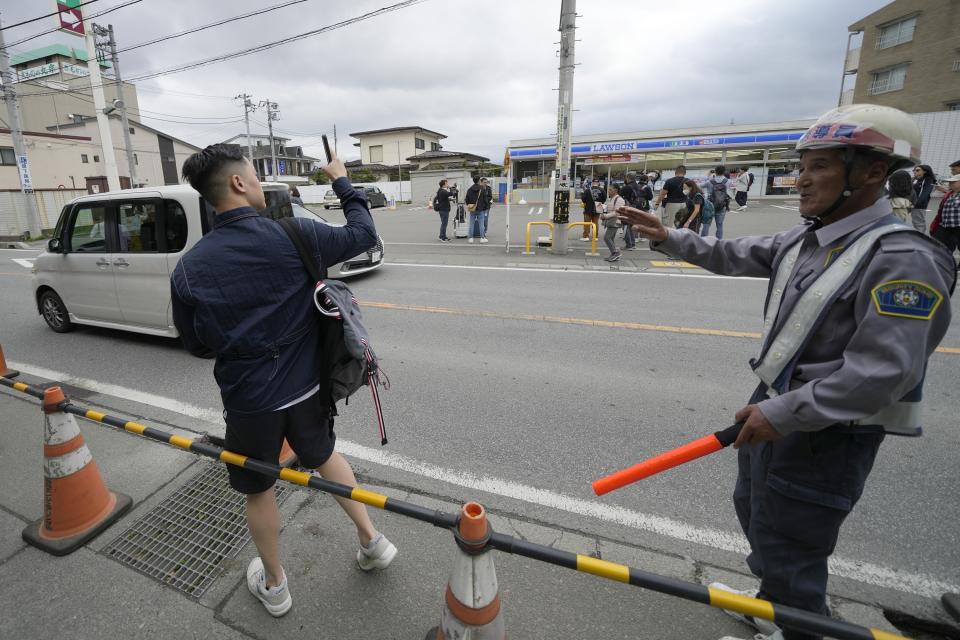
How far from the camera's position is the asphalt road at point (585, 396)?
2668mm

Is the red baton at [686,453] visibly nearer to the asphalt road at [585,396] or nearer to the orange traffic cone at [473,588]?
the orange traffic cone at [473,588]

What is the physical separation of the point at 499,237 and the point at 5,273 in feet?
41.0

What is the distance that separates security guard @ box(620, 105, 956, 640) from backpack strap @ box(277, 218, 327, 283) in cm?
167

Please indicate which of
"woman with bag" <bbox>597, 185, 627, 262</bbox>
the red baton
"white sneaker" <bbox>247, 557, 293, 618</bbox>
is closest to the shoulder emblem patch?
the red baton

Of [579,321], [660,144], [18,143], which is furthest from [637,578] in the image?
[660,144]

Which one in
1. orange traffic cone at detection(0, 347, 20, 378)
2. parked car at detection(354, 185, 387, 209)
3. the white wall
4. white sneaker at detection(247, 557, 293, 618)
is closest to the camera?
white sneaker at detection(247, 557, 293, 618)

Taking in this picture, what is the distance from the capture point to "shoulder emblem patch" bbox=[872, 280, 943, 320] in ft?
4.23

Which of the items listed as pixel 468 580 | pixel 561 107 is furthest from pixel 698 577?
pixel 561 107

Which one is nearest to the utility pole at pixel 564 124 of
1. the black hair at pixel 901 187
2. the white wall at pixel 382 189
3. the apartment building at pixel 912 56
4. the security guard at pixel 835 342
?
the black hair at pixel 901 187

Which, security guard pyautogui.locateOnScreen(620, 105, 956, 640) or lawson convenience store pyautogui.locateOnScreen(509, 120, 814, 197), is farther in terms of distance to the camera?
lawson convenience store pyautogui.locateOnScreen(509, 120, 814, 197)

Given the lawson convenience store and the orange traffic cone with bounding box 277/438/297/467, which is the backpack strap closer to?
the orange traffic cone with bounding box 277/438/297/467

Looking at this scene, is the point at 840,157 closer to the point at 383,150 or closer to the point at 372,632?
the point at 372,632

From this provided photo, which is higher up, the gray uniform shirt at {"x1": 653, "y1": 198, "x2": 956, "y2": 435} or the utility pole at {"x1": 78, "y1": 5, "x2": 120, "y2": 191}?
the utility pole at {"x1": 78, "y1": 5, "x2": 120, "y2": 191}

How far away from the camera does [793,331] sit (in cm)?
156
